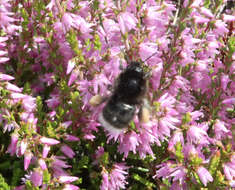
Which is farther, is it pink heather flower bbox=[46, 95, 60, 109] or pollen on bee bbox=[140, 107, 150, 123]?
pink heather flower bbox=[46, 95, 60, 109]

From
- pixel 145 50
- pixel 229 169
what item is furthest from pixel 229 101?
pixel 145 50

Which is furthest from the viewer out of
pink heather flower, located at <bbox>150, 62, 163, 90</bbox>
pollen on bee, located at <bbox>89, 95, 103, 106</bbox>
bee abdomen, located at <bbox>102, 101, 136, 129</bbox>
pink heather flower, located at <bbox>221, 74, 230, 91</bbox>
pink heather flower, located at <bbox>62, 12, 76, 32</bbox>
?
pink heather flower, located at <bbox>221, 74, 230, 91</bbox>

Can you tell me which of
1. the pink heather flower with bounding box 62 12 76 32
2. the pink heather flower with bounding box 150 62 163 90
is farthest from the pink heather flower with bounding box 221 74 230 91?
the pink heather flower with bounding box 62 12 76 32

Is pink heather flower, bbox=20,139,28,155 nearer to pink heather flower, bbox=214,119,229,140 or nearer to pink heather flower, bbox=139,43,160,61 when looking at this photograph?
pink heather flower, bbox=139,43,160,61

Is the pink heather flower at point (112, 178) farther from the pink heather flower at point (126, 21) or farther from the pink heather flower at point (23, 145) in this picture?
the pink heather flower at point (126, 21)

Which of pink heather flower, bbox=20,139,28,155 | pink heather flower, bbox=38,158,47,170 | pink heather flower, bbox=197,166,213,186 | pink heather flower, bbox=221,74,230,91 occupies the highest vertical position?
pink heather flower, bbox=221,74,230,91

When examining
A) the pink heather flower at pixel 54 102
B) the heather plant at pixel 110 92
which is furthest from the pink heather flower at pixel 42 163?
the pink heather flower at pixel 54 102
